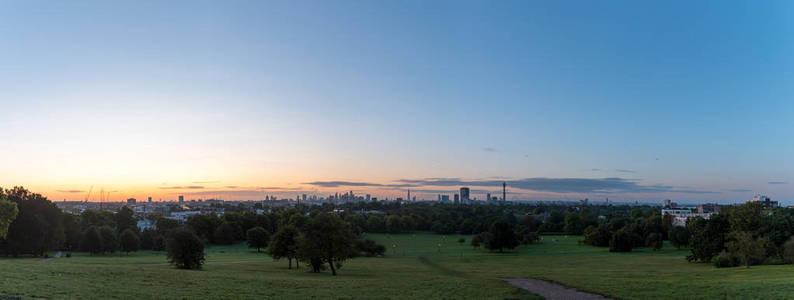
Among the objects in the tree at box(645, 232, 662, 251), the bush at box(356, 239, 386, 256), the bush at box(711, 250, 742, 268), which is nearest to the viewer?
the bush at box(711, 250, 742, 268)

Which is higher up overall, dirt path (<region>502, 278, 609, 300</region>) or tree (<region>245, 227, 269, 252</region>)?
dirt path (<region>502, 278, 609, 300</region>)

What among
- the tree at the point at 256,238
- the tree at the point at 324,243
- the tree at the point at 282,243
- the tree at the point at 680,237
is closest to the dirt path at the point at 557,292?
the tree at the point at 324,243

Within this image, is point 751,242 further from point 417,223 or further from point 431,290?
point 417,223

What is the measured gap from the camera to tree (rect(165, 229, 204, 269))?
44.3 metres

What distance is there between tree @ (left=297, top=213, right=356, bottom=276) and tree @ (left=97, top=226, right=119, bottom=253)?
182 feet

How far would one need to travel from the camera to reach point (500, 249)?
320 feet

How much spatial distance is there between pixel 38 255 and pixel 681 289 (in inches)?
3031

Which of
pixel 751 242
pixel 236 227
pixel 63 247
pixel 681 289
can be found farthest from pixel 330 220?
pixel 236 227

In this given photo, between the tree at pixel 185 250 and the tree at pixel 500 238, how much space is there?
65.7 metres

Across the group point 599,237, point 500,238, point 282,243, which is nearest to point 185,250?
point 282,243

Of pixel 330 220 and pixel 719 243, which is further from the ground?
pixel 330 220

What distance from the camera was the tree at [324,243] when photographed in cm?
4588

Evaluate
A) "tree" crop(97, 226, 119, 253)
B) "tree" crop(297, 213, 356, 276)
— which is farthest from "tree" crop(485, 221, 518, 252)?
"tree" crop(97, 226, 119, 253)

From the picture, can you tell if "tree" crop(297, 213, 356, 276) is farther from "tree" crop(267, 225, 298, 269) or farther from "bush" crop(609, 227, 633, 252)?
"bush" crop(609, 227, 633, 252)
